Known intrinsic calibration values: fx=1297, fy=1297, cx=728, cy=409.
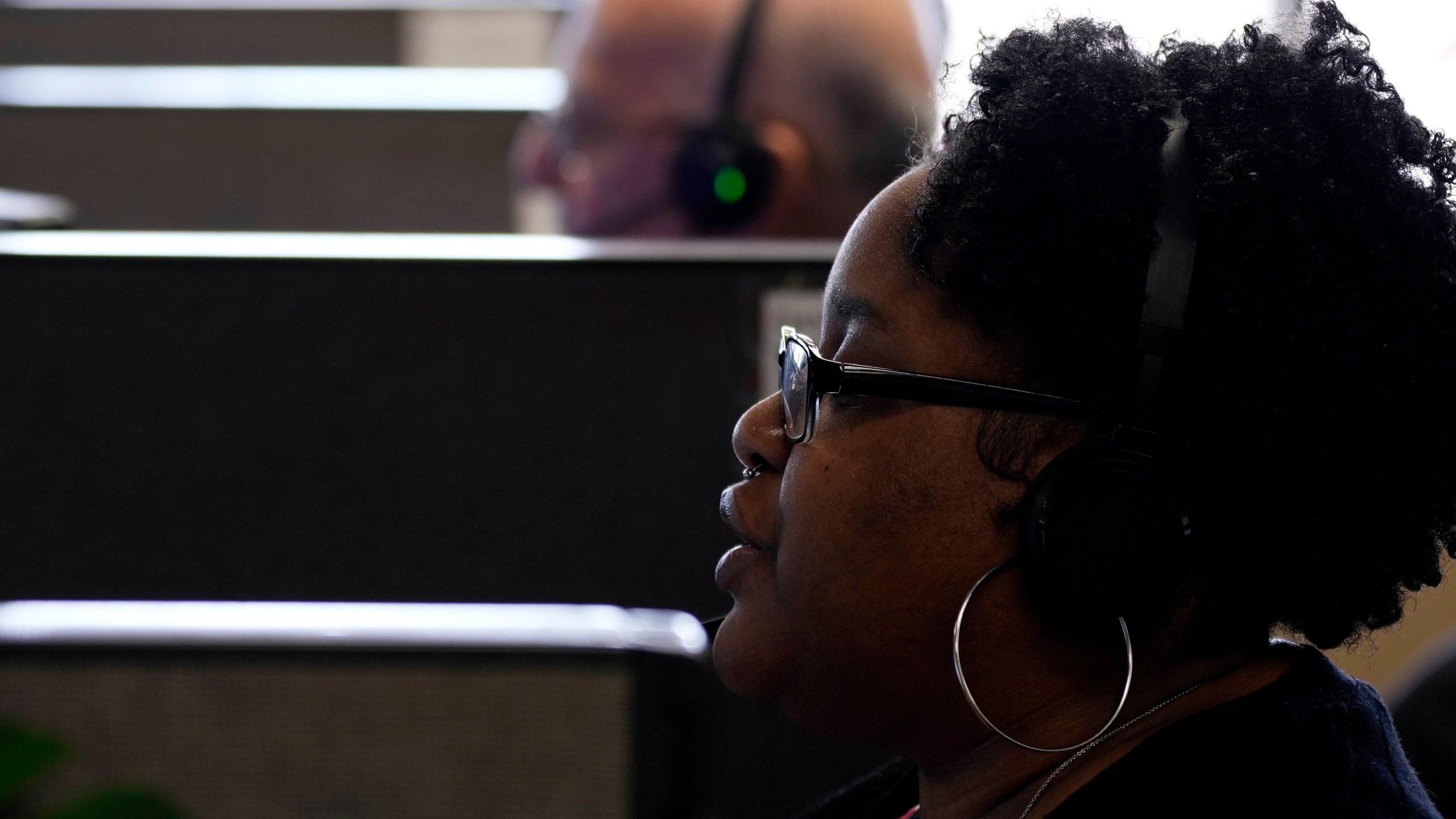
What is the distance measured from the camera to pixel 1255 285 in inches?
20.4

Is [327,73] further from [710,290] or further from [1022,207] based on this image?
[1022,207]

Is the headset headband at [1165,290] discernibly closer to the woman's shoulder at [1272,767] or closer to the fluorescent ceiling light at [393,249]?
the woman's shoulder at [1272,767]

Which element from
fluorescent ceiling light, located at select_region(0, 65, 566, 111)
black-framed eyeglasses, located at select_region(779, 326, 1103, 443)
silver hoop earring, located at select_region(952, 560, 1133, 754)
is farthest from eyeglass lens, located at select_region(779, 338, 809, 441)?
fluorescent ceiling light, located at select_region(0, 65, 566, 111)

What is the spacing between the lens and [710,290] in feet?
3.13

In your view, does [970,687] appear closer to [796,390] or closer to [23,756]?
[796,390]

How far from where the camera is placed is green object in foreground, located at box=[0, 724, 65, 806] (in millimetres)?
299

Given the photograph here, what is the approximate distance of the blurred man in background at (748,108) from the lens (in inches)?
40.2

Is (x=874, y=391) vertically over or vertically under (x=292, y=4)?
under

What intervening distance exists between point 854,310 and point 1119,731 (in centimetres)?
23

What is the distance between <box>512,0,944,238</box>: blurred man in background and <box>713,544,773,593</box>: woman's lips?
431 millimetres

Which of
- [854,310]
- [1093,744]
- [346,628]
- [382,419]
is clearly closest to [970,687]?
[1093,744]

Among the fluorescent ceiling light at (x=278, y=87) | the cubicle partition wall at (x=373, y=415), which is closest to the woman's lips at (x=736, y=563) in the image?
the cubicle partition wall at (x=373, y=415)

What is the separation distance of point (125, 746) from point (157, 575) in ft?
2.40

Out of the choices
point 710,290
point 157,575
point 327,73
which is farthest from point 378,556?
point 327,73
